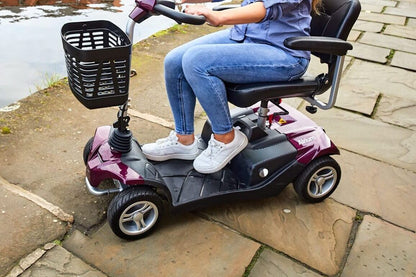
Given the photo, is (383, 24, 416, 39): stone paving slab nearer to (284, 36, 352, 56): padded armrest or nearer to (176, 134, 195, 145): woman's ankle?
(284, 36, 352, 56): padded armrest

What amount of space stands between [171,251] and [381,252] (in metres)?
0.98

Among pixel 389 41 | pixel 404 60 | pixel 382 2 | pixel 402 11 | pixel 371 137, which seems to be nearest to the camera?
pixel 371 137

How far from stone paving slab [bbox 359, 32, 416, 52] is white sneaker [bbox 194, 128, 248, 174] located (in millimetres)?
3309

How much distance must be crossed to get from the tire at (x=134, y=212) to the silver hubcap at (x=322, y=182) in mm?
813

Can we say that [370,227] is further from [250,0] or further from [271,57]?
[250,0]

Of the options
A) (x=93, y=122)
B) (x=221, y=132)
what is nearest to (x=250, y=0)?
(x=221, y=132)

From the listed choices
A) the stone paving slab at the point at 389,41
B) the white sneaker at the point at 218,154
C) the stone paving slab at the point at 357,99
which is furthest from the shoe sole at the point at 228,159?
the stone paving slab at the point at 389,41

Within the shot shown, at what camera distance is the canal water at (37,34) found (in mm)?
3246

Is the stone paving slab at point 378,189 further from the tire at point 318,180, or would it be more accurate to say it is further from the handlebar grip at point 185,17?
the handlebar grip at point 185,17

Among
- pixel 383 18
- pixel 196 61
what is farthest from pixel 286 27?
pixel 383 18

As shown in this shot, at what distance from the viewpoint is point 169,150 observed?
209 cm

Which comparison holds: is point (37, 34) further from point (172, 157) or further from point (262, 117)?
point (262, 117)

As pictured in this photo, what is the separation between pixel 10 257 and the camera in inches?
69.2

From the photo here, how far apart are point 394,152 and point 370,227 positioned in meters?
0.86
